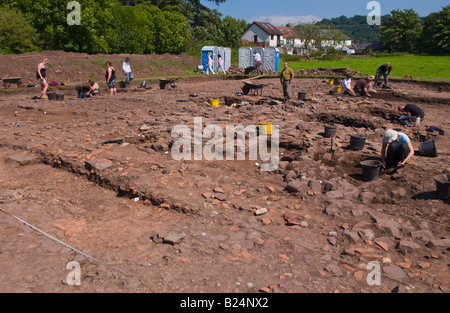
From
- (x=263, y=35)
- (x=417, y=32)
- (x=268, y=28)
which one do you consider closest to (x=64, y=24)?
(x=417, y=32)

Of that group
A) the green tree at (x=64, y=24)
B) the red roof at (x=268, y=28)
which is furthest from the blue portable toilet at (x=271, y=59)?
the red roof at (x=268, y=28)

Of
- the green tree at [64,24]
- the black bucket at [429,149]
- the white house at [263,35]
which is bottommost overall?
the black bucket at [429,149]

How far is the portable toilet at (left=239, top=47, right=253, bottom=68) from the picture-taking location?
110ft

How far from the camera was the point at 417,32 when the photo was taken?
54.8 metres

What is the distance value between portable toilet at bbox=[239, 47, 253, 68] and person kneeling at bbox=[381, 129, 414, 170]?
2783cm

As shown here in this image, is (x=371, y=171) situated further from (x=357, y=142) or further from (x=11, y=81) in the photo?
(x=11, y=81)

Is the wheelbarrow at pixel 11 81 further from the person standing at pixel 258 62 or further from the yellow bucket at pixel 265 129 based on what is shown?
the person standing at pixel 258 62

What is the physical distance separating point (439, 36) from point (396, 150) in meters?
51.1

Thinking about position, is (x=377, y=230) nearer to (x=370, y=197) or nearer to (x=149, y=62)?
(x=370, y=197)

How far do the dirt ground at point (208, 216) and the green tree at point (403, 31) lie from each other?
54055mm

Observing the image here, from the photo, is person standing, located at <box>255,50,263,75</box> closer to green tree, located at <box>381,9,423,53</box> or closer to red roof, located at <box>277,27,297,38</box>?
green tree, located at <box>381,9,423,53</box>

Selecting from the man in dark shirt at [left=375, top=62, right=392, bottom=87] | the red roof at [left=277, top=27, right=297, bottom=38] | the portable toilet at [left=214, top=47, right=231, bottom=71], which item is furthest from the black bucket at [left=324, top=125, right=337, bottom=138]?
A: the red roof at [left=277, top=27, right=297, bottom=38]

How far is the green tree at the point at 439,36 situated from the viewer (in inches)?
1869
